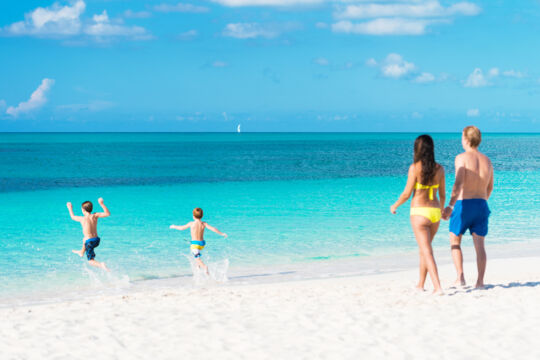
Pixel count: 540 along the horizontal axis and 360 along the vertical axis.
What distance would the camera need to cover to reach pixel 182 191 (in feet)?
94.4

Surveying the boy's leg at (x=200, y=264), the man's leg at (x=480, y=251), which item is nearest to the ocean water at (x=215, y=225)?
the boy's leg at (x=200, y=264)

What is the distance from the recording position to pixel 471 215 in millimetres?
7109

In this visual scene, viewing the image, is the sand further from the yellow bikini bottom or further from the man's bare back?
the man's bare back

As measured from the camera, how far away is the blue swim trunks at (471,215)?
7.09m

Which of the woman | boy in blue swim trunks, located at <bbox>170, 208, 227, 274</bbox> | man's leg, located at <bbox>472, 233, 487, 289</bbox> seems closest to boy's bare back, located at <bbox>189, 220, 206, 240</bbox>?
boy in blue swim trunks, located at <bbox>170, 208, 227, 274</bbox>

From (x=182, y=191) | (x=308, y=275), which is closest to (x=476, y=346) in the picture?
(x=308, y=275)

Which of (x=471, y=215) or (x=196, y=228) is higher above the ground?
(x=471, y=215)

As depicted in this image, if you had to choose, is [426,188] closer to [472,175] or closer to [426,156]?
[426,156]

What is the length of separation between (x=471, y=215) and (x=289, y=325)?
2611 millimetres

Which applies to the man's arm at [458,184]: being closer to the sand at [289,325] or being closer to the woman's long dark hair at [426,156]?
the woman's long dark hair at [426,156]

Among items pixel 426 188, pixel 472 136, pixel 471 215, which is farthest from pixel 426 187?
pixel 472 136

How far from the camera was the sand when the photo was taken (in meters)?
5.41

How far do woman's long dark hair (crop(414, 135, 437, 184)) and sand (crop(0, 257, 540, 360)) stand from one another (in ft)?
4.87

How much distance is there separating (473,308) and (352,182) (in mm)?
26868
